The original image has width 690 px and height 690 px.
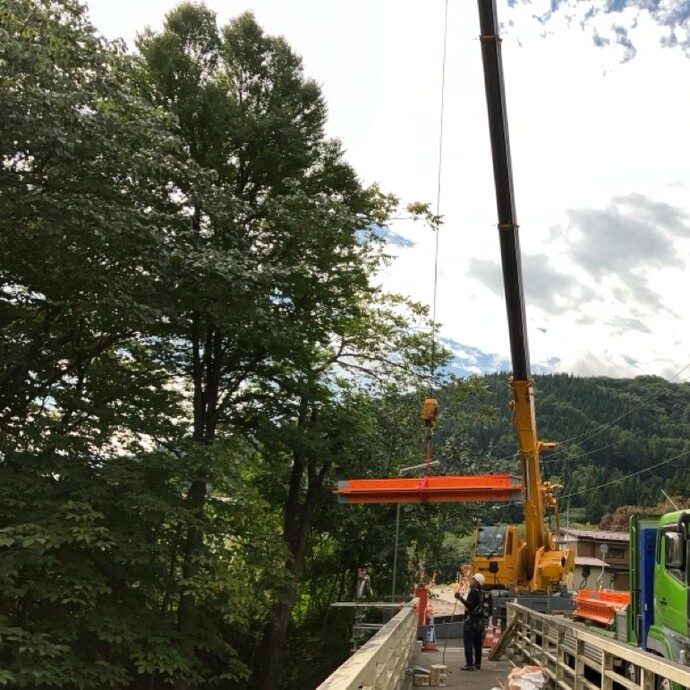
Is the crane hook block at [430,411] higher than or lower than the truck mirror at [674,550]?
higher

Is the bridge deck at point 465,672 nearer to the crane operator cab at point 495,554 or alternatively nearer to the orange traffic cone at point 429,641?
the orange traffic cone at point 429,641

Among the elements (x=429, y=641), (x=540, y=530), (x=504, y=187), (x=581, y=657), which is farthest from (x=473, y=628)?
(x=504, y=187)

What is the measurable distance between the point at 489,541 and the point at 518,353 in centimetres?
1504

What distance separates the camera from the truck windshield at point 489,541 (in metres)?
27.6

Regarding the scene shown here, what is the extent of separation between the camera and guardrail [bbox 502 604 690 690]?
557cm

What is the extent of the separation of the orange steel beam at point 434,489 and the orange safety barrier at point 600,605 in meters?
2.59

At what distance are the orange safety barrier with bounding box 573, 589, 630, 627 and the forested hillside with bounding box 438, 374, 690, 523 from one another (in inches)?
2060

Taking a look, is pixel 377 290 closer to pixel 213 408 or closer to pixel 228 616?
pixel 213 408

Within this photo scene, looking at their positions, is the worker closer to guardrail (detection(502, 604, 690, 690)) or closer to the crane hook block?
guardrail (detection(502, 604, 690, 690))

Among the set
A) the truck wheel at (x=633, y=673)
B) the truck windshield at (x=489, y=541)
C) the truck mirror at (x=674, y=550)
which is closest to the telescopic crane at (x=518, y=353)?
the truck mirror at (x=674, y=550)

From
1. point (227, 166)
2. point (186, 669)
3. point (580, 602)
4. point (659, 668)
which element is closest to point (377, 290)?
point (227, 166)

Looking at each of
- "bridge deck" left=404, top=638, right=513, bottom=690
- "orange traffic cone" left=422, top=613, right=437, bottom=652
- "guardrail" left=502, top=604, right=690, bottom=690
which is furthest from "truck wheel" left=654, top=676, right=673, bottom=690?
"orange traffic cone" left=422, top=613, right=437, bottom=652

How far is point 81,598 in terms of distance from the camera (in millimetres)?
13266

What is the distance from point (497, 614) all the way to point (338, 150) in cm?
1531
